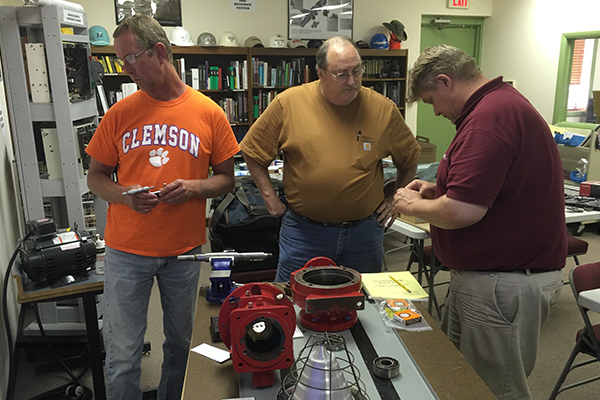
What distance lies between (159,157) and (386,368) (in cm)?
109

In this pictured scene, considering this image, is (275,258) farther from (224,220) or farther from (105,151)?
(105,151)

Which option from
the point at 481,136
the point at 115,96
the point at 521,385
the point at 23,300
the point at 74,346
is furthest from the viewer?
the point at 115,96

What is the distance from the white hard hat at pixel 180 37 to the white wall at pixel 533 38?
4.14 metres

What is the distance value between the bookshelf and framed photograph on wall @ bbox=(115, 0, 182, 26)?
405 mm

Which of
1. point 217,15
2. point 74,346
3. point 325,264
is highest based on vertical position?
Answer: point 217,15

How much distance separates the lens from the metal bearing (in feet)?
3.57

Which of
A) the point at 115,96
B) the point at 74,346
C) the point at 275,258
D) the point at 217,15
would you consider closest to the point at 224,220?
the point at 275,258

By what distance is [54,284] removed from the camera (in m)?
2.05

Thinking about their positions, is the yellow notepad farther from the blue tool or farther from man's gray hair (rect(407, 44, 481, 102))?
man's gray hair (rect(407, 44, 481, 102))

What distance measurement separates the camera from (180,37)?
5.24 meters

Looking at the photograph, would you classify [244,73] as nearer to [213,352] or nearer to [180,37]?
[180,37]

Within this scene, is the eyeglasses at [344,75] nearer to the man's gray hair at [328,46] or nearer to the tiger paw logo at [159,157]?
the man's gray hair at [328,46]

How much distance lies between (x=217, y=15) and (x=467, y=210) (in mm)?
4921

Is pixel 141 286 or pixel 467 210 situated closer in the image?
pixel 467 210
